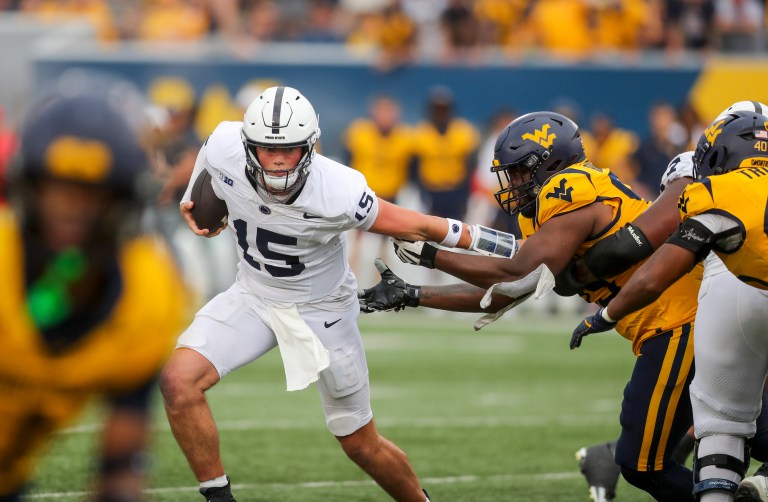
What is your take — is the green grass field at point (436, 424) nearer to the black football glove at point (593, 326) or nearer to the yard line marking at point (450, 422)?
the yard line marking at point (450, 422)

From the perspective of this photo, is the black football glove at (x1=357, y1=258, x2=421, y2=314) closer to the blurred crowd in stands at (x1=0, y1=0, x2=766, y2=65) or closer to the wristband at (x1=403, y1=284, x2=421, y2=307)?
the wristband at (x1=403, y1=284, x2=421, y2=307)

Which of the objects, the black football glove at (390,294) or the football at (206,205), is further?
the football at (206,205)

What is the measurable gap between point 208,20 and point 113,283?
42.7ft

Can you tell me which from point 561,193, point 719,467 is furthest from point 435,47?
point 719,467

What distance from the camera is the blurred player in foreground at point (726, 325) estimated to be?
4.30 m

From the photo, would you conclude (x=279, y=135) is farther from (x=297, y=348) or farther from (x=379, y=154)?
(x=379, y=154)

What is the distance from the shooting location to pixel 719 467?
453cm

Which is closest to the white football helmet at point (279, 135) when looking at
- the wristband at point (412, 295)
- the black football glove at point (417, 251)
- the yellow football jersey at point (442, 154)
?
the black football glove at point (417, 251)

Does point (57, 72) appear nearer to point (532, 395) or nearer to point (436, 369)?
point (436, 369)

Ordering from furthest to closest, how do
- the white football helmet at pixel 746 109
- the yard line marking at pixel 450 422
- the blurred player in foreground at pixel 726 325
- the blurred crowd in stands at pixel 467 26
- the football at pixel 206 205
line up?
the blurred crowd in stands at pixel 467 26 < the yard line marking at pixel 450 422 < the football at pixel 206 205 < the white football helmet at pixel 746 109 < the blurred player in foreground at pixel 726 325

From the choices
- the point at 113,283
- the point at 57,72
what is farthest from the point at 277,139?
the point at 57,72

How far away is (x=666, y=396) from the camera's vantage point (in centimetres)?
481

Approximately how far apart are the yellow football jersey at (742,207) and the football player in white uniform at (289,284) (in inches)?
44.8

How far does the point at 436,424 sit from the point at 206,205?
319 cm
